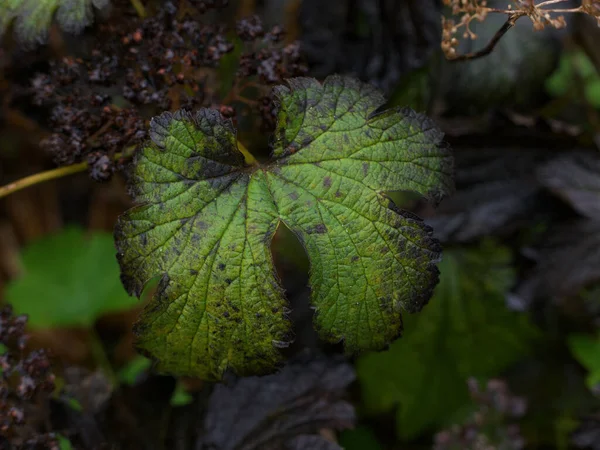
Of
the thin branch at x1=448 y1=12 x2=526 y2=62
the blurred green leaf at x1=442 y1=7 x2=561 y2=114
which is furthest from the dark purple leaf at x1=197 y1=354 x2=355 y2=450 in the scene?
the blurred green leaf at x1=442 y1=7 x2=561 y2=114

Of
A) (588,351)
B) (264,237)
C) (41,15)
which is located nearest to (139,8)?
(41,15)

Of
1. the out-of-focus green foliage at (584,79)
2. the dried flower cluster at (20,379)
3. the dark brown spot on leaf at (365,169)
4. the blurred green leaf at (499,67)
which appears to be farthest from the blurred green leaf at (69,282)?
the out-of-focus green foliage at (584,79)

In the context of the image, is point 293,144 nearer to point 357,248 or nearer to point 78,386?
point 357,248

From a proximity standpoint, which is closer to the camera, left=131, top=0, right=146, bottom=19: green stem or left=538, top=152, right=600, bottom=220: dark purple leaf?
left=131, top=0, right=146, bottom=19: green stem

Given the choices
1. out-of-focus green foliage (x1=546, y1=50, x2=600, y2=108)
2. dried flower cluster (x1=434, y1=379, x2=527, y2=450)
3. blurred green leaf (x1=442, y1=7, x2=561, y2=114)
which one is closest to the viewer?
dried flower cluster (x1=434, y1=379, x2=527, y2=450)

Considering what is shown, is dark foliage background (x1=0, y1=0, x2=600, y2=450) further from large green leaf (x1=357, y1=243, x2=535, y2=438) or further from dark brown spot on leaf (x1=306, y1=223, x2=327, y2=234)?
dark brown spot on leaf (x1=306, y1=223, x2=327, y2=234)

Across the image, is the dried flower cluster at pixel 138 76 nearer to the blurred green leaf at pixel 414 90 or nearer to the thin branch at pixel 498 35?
the thin branch at pixel 498 35

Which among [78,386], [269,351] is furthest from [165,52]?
[78,386]
